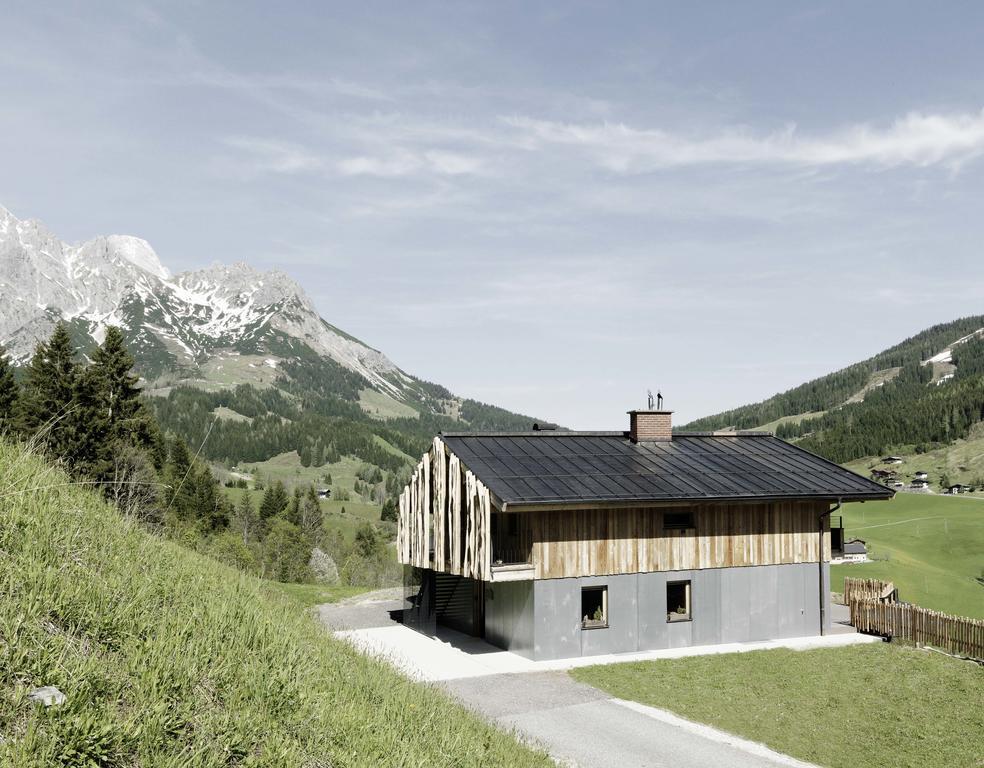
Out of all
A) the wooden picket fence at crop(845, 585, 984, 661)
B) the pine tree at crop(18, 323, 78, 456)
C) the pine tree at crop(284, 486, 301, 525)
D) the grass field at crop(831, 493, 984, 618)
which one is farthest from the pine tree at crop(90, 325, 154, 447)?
the pine tree at crop(284, 486, 301, 525)

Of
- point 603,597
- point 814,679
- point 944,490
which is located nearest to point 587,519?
point 603,597

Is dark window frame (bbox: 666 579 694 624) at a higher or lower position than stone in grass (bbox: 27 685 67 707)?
lower

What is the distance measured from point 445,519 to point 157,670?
19938 mm

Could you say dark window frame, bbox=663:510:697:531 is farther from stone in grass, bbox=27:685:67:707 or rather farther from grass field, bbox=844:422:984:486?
grass field, bbox=844:422:984:486

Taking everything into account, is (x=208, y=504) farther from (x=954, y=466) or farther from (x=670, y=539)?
(x=954, y=466)

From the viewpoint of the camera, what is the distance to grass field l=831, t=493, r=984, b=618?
204ft

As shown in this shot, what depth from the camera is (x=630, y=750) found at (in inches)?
579

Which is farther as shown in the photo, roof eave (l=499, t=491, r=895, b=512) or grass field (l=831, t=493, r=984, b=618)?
grass field (l=831, t=493, r=984, b=618)

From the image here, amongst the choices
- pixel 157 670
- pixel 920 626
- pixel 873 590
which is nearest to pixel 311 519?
pixel 873 590

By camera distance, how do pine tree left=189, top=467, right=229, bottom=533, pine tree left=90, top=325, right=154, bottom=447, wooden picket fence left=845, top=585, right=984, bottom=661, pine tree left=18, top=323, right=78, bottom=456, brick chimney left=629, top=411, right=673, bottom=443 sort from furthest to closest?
pine tree left=189, top=467, right=229, bottom=533, pine tree left=90, top=325, right=154, bottom=447, pine tree left=18, top=323, right=78, bottom=456, brick chimney left=629, top=411, right=673, bottom=443, wooden picket fence left=845, top=585, right=984, bottom=661

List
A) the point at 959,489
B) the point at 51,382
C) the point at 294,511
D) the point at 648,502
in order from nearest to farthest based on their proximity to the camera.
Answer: the point at 648,502 → the point at 51,382 → the point at 294,511 → the point at 959,489

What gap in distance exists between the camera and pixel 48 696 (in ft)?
17.0

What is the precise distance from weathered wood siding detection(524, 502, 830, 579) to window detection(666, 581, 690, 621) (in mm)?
650

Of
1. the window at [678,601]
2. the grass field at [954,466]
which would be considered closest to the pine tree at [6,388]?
the window at [678,601]
